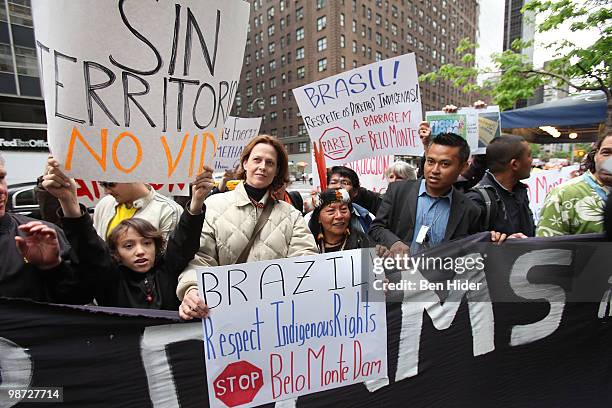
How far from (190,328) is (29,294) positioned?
72 centimetres

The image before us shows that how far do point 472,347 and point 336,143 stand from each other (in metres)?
2.09

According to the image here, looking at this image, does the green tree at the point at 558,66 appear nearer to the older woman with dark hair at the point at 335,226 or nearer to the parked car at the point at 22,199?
the older woman with dark hair at the point at 335,226

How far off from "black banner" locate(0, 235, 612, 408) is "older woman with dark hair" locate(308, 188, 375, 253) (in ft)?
2.32

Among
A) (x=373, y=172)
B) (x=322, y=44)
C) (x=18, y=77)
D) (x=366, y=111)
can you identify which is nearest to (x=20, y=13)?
(x=18, y=77)

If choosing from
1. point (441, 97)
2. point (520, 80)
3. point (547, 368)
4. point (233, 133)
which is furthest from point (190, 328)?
point (441, 97)

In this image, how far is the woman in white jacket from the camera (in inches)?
73.7

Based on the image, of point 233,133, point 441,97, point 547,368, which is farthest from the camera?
point 441,97

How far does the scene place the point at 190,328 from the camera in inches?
Result: 57.5

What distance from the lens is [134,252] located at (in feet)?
5.65

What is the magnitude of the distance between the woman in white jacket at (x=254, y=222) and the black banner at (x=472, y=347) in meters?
0.43

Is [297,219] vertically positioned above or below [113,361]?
above

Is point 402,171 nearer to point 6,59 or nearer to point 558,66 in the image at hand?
point 558,66

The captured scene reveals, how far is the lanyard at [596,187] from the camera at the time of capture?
2176mm

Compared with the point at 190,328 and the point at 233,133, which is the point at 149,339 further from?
the point at 233,133
